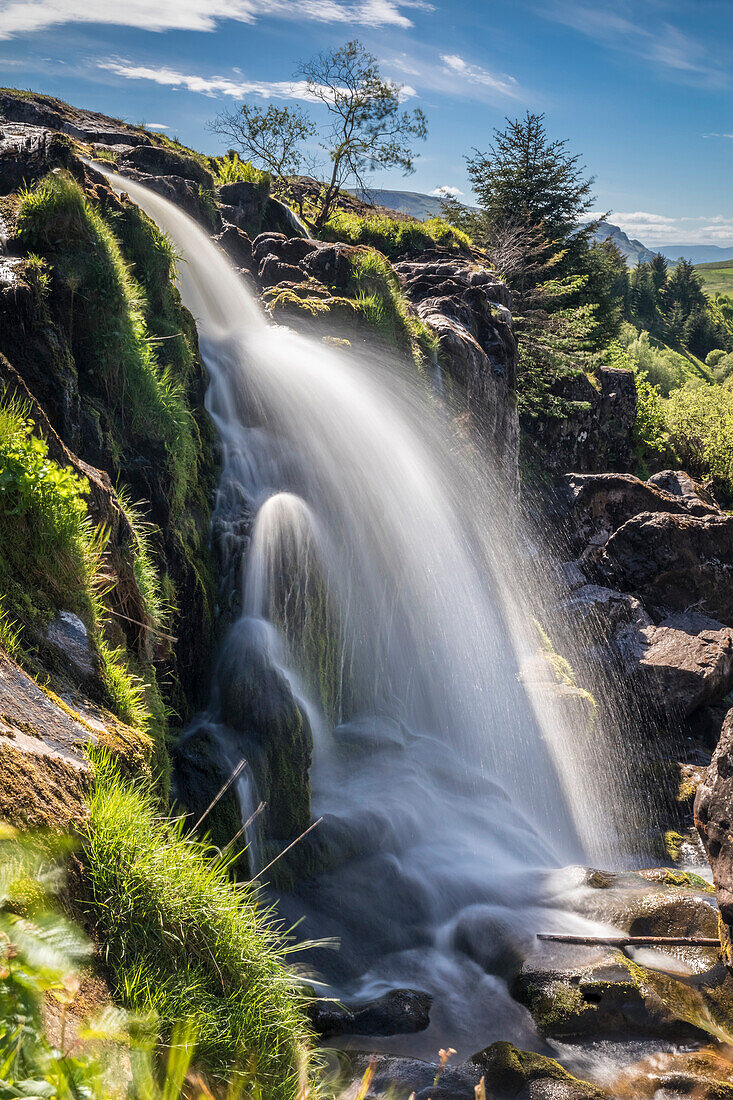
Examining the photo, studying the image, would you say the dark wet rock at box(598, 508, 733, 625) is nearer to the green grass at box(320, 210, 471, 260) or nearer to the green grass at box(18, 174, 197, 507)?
the green grass at box(320, 210, 471, 260)

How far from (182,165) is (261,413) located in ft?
30.4

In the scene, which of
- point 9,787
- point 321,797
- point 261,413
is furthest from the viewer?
point 261,413

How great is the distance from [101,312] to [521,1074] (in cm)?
752

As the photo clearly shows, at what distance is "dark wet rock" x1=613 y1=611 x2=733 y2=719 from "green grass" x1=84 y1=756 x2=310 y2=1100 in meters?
11.1

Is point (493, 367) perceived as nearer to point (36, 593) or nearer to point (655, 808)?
point (655, 808)

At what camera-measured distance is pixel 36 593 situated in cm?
400

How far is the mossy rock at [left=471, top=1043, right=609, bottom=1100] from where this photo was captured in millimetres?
5164

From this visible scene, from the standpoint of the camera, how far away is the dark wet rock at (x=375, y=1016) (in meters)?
5.51

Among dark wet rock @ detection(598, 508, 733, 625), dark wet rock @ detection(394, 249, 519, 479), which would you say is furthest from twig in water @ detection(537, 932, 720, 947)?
dark wet rock @ detection(394, 249, 519, 479)

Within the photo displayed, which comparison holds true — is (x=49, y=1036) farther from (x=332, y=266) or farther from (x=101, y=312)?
(x=332, y=266)

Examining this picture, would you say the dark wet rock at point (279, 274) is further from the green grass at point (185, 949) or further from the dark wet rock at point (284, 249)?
the green grass at point (185, 949)

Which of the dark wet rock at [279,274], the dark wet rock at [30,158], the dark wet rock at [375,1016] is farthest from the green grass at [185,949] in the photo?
the dark wet rock at [279,274]

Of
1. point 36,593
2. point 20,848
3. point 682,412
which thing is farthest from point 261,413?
point 682,412

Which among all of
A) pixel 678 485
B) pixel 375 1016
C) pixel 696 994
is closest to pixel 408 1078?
pixel 375 1016
